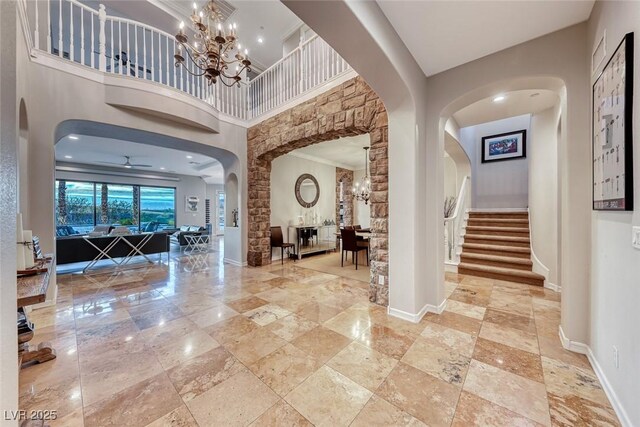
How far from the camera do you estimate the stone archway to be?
294 cm

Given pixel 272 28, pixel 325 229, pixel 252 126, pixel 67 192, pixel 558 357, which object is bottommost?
pixel 558 357

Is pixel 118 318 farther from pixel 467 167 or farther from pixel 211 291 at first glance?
pixel 467 167

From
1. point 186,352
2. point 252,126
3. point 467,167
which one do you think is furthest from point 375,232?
point 467,167

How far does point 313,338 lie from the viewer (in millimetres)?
2229

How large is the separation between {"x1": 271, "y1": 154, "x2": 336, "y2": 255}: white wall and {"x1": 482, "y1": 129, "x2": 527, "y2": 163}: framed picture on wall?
459 cm

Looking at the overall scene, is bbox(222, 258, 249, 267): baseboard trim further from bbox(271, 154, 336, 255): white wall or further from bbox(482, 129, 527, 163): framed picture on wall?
bbox(482, 129, 527, 163): framed picture on wall

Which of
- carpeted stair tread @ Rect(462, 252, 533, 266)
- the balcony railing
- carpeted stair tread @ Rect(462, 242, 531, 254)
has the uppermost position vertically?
the balcony railing

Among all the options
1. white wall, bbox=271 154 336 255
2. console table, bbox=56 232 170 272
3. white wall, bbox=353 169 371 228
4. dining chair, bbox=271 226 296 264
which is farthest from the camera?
white wall, bbox=353 169 371 228

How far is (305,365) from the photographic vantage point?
6.06ft

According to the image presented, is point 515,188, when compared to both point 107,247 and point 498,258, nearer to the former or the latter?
point 498,258

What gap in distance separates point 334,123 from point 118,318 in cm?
372

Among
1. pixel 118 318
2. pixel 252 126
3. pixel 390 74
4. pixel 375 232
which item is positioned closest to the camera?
pixel 390 74

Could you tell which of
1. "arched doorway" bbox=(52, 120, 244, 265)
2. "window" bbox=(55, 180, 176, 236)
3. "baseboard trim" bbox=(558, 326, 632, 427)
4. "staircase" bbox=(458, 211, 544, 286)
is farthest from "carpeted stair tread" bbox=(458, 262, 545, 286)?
"window" bbox=(55, 180, 176, 236)

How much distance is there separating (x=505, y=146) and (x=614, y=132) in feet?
18.6
